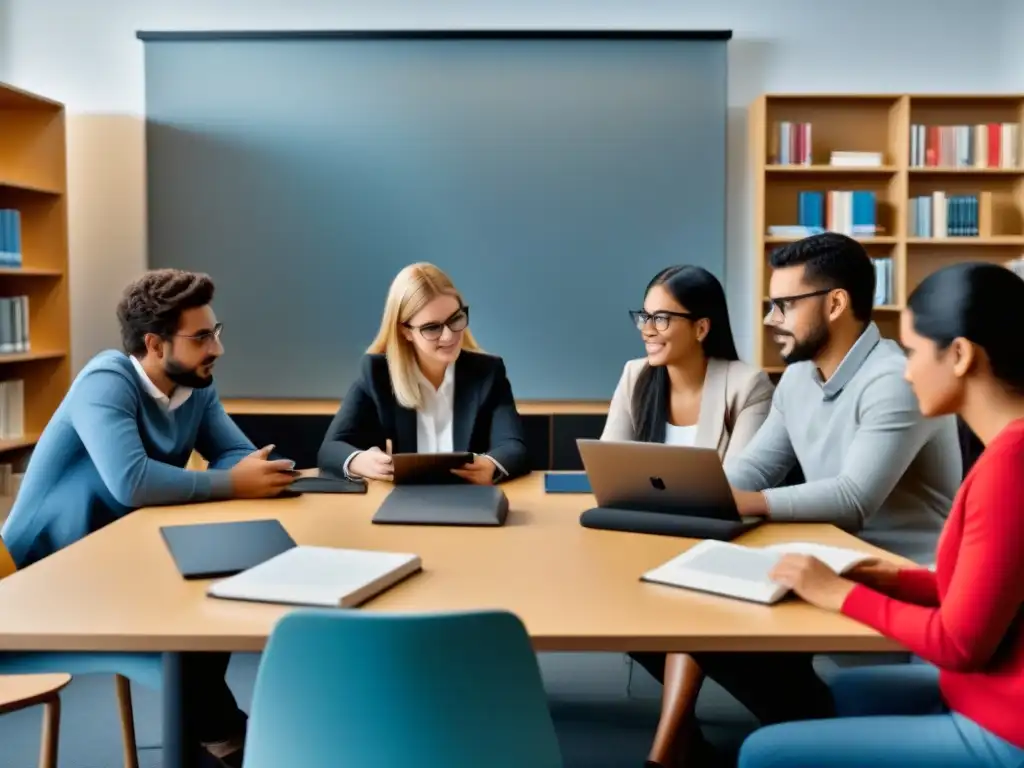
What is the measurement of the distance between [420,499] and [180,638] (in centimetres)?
86

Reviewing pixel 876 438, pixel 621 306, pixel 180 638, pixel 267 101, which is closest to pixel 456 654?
pixel 180 638

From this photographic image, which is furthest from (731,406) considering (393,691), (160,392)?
(393,691)

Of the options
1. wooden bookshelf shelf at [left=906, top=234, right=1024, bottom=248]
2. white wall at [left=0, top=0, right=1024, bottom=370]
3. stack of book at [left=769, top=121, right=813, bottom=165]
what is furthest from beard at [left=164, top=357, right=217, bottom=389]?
wooden bookshelf shelf at [left=906, top=234, right=1024, bottom=248]

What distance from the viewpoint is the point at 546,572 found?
162cm

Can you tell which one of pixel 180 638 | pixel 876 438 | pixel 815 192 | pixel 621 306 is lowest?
pixel 180 638

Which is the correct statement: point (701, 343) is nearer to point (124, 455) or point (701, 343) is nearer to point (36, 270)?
point (124, 455)

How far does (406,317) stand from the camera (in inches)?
110

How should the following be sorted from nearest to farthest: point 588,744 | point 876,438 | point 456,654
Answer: point 456,654
point 876,438
point 588,744

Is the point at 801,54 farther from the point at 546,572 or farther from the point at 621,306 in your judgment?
the point at 546,572

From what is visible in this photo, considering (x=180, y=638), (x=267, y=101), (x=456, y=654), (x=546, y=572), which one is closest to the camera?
(x=456, y=654)

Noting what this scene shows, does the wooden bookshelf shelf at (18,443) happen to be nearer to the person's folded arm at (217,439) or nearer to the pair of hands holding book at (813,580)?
the person's folded arm at (217,439)

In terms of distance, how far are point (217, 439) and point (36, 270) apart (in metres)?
2.15

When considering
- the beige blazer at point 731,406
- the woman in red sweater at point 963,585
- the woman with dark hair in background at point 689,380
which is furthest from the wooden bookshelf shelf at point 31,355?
the woman in red sweater at point 963,585

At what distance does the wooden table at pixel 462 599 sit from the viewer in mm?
1307
